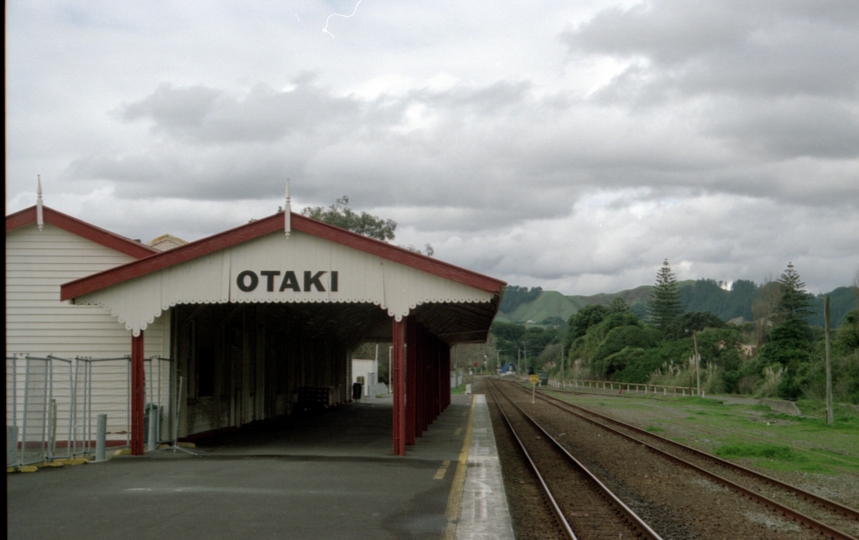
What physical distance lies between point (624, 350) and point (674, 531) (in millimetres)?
73978

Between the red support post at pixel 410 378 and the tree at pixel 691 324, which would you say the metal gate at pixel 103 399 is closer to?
the red support post at pixel 410 378

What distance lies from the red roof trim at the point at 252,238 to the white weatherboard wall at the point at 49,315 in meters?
2.18

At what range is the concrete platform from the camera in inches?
317

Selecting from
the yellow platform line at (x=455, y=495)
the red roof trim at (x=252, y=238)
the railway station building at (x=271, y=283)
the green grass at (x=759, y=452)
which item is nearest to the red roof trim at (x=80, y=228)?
the railway station building at (x=271, y=283)

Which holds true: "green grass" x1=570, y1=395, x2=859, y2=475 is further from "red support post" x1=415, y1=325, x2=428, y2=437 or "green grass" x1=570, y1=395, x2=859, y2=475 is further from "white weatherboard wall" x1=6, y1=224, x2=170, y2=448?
"white weatherboard wall" x1=6, y1=224, x2=170, y2=448

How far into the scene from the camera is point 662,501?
11.9m

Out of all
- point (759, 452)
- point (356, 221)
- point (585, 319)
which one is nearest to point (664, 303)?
point (585, 319)

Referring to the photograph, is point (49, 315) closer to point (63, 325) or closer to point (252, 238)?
point (63, 325)

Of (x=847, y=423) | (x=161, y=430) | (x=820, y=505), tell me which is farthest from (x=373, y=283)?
(x=847, y=423)

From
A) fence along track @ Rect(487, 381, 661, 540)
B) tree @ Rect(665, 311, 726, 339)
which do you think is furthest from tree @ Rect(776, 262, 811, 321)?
fence along track @ Rect(487, 381, 661, 540)

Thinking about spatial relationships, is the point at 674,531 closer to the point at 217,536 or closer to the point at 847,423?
the point at 217,536

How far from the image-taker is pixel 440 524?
8359 mm

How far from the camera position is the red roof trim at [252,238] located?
1446 cm

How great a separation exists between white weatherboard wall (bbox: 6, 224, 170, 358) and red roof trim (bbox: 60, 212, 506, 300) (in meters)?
2.18
